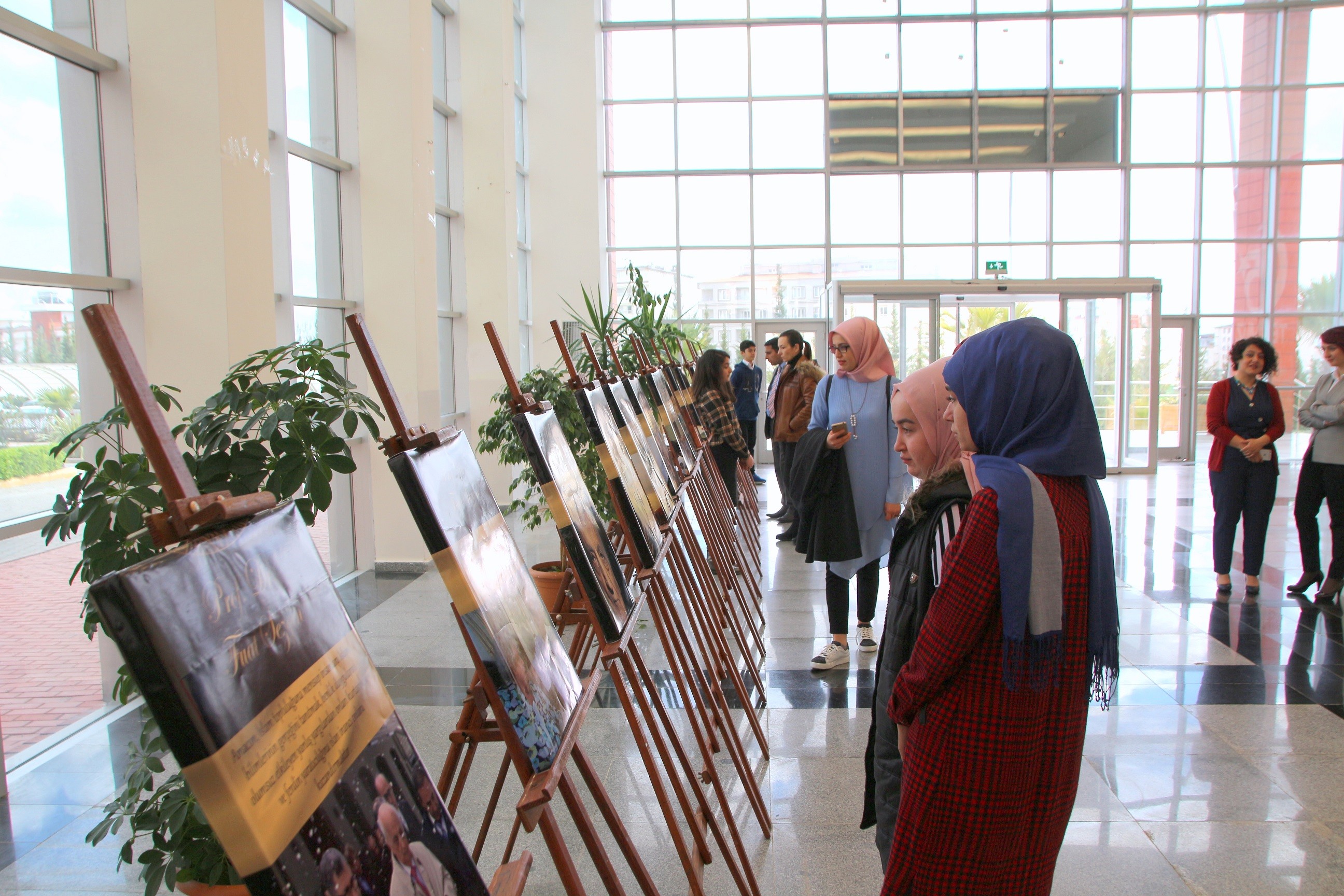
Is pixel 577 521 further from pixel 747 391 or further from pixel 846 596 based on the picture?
pixel 747 391

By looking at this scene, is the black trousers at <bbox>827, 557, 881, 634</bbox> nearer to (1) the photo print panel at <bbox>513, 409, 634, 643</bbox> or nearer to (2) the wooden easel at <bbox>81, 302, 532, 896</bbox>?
(1) the photo print panel at <bbox>513, 409, 634, 643</bbox>

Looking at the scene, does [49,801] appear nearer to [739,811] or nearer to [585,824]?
[739,811]

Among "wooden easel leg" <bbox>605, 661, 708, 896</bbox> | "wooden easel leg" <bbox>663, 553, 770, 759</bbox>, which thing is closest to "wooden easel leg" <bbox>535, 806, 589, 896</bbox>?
"wooden easel leg" <bbox>605, 661, 708, 896</bbox>

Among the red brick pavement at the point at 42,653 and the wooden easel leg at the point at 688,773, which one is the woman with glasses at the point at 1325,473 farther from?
the red brick pavement at the point at 42,653

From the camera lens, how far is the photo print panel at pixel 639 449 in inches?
116

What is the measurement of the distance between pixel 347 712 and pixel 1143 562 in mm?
6947

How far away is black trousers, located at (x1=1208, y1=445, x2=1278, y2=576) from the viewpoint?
18.1 feet

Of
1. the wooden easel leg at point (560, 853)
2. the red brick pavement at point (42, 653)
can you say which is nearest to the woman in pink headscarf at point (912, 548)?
the wooden easel leg at point (560, 853)

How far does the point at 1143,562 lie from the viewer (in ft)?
21.9

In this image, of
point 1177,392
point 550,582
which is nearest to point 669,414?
point 550,582

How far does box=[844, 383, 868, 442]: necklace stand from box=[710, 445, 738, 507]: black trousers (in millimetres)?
3005

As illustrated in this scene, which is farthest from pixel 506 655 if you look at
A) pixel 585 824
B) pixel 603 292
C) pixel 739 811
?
pixel 603 292

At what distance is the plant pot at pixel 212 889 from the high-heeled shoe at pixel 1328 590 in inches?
239

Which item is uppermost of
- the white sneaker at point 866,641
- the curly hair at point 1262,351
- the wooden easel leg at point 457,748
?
the curly hair at point 1262,351
